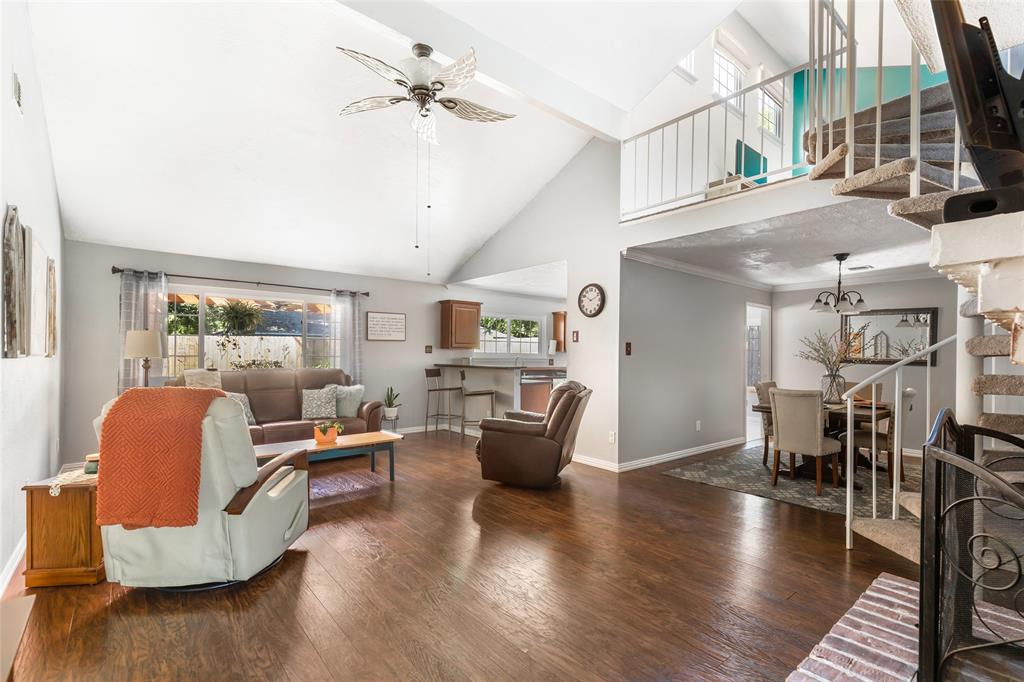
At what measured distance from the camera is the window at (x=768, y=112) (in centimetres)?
644

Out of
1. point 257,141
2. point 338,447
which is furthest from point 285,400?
point 257,141

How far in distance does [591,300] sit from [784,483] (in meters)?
2.56

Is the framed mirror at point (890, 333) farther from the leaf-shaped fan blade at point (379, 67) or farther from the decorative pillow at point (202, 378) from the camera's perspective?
the decorative pillow at point (202, 378)

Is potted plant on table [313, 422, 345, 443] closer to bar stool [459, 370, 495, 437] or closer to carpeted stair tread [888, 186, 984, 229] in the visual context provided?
bar stool [459, 370, 495, 437]

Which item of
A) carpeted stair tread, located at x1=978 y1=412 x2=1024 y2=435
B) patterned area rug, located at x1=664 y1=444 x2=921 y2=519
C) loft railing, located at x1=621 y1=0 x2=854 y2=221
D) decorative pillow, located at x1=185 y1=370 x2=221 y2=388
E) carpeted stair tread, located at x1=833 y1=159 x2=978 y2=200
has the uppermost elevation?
loft railing, located at x1=621 y1=0 x2=854 y2=221

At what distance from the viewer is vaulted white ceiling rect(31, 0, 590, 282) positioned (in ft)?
11.2

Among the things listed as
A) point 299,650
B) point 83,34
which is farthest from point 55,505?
point 83,34

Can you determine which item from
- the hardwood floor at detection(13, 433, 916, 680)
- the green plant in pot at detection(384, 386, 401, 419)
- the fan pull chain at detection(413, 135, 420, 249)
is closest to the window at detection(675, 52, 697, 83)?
the fan pull chain at detection(413, 135, 420, 249)

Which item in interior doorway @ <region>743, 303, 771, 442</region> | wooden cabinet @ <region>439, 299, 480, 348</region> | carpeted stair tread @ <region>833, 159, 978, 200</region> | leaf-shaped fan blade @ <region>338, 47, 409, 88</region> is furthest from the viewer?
wooden cabinet @ <region>439, 299, 480, 348</region>

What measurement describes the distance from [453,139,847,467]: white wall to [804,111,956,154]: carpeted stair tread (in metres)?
1.84

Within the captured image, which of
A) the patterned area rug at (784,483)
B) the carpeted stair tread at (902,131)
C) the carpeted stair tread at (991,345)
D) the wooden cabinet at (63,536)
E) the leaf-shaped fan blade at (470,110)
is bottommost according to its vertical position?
the patterned area rug at (784,483)

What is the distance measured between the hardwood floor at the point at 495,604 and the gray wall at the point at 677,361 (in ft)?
5.41

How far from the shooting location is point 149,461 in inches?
89.8

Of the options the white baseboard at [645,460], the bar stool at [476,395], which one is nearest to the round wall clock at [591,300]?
the white baseboard at [645,460]
